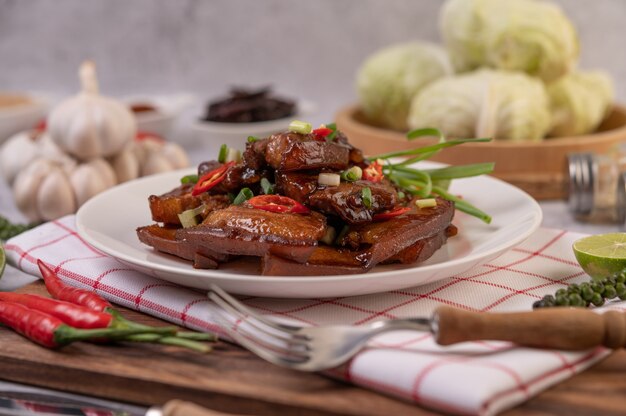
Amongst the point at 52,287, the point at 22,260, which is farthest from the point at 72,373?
the point at 22,260

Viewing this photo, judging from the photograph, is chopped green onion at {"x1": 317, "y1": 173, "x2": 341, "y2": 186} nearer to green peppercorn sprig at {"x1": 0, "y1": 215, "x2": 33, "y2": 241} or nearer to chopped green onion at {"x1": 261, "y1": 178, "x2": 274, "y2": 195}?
chopped green onion at {"x1": 261, "y1": 178, "x2": 274, "y2": 195}

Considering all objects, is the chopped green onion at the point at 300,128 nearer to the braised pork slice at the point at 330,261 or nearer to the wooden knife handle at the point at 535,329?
the braised pork slice at the point at 330,261

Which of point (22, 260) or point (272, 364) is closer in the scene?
point (272, 364)

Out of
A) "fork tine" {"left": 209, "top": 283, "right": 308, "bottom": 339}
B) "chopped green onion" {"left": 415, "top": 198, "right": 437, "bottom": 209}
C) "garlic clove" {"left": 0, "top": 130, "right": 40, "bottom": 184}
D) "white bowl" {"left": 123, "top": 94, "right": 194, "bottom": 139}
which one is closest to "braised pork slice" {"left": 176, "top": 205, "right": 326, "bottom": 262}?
"fork tine" {"left": 209, "top": 283, "right": 308, "bottom": 339}

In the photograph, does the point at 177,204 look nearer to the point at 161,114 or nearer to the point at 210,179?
the point at 210,179

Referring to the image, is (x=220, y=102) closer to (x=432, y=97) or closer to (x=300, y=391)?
(x=432, y=97)

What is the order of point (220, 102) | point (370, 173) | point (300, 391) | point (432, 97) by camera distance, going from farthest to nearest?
point (220, 102)
point (432, 97)
point (370, 173)
point (300, 391)

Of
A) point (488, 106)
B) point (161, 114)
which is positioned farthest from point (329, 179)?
point (161, 114)
